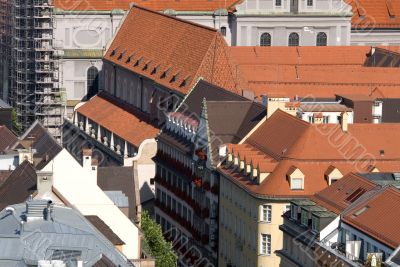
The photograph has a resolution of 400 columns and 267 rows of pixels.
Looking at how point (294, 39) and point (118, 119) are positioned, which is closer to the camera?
point (118, 119)

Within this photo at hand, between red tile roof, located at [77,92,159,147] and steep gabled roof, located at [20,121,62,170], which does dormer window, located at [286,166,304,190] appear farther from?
red tile roof, located at [77,92,159,147]

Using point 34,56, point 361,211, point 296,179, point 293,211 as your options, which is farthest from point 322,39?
point 361,211

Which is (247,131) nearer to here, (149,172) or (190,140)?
(190,140)

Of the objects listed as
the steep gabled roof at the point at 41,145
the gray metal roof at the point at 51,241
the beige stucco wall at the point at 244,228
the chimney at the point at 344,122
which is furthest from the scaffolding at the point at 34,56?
the gray metal roof at the point at 51,241

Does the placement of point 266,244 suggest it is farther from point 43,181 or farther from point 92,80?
point 92,80

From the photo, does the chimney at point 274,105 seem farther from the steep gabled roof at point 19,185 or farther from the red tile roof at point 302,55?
the red tile roof at point 302,55

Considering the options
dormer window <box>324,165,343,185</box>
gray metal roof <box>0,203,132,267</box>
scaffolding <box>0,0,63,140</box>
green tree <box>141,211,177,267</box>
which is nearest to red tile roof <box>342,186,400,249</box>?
green tree <box>141,211,177,267</box>
